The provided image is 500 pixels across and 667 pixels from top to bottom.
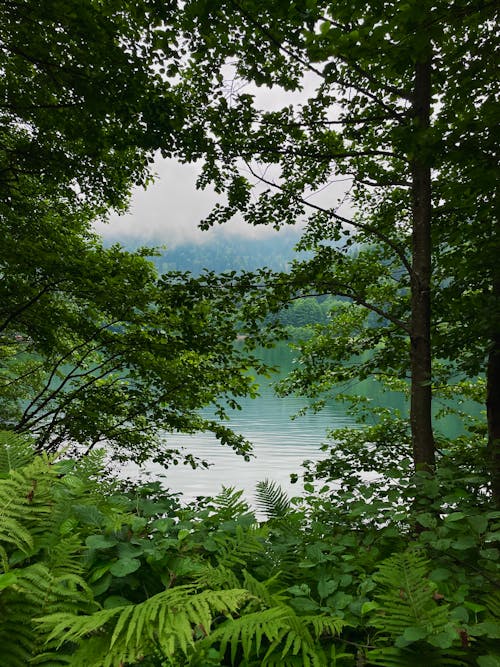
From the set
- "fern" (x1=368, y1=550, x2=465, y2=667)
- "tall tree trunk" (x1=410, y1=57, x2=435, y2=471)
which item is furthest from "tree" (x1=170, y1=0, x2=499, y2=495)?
"fern" (x1=368, y1=550, x2=465, y2=667)

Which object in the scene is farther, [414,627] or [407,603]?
[407,603]

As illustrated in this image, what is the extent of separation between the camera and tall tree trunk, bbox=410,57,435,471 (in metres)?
5.11

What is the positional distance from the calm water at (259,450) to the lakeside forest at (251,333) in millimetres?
6372

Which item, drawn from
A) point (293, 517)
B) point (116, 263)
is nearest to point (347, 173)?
point (116, 263)

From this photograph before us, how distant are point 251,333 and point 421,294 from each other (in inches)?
100

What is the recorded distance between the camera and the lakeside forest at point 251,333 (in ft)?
5.43

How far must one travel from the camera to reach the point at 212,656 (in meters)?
1.59

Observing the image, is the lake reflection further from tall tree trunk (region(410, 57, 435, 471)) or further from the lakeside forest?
tall tree trunk (region(410, 57, 435, 471))

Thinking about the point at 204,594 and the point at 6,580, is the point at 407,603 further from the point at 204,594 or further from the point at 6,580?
the point at 6,580

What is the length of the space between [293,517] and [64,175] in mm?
5907

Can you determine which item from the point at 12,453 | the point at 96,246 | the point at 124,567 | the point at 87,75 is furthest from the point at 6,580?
the point at 96,246

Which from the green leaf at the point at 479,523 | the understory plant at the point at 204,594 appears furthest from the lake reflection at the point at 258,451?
the green leaf at the point at 479,523

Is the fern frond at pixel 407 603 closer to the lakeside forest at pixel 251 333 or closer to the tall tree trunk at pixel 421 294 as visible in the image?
the lakeside forest at pixel 251 333

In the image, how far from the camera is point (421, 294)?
5.21 meters
